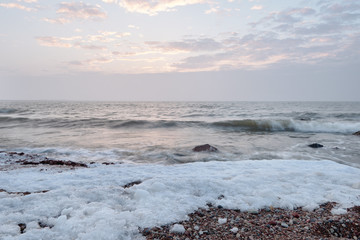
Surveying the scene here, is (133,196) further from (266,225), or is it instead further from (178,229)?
(266,225)

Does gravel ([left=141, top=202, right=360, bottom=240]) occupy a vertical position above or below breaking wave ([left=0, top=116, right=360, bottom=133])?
above

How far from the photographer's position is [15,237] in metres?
2.54

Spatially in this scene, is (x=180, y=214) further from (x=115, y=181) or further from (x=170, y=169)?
(x=170, y=169)

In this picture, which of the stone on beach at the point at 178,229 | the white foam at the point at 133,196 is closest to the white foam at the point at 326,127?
the white foam at the point at 133,196

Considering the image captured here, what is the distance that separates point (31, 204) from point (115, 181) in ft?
5.67

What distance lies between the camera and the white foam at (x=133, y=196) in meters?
2.86

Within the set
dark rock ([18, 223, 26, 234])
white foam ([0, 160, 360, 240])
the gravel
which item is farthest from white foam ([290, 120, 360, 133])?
dark rock ([18, 223, 26, 234])

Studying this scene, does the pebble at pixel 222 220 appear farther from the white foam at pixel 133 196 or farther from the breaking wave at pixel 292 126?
the breaking wave at pixel 292 126

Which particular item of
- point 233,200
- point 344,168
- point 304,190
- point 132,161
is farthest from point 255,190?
point 132,161

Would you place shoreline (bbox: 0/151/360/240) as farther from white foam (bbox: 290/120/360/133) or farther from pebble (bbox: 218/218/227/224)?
white foam (bbox: 290/120/360/133)

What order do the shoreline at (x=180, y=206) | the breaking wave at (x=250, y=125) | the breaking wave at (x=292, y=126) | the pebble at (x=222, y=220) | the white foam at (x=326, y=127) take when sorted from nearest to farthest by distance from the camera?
the shoreline at (x=180, y=206) < the pebble at (x=222, y=220) < the white foam at (x=326, y=127) < the breaking wave at (x=292, y=126) < the breaking wave at (x=250, y=125)

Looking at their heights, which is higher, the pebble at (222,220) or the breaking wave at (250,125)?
the pebble at (222,220)

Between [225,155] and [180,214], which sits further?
[225,155]

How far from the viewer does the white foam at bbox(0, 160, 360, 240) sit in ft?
9.38
